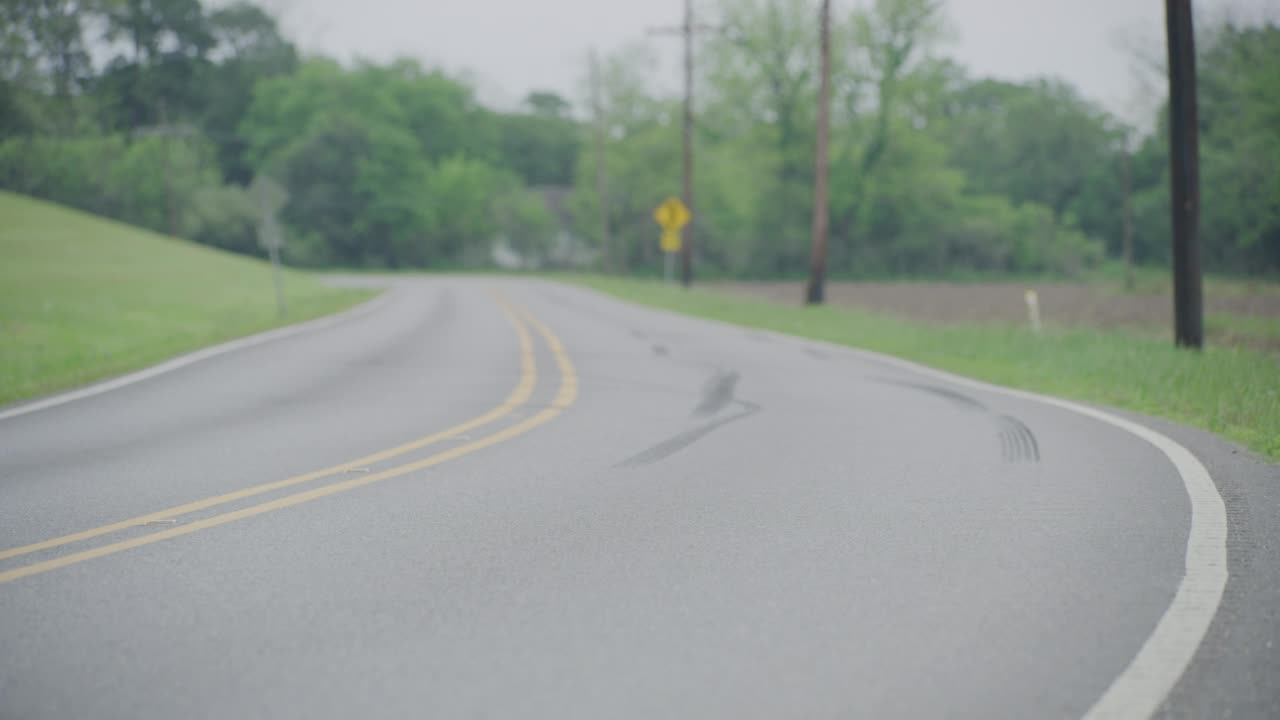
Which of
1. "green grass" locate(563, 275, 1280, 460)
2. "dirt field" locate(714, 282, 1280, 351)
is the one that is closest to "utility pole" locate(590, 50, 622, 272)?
"dirt field" locate(714, 282, 1280, 351)

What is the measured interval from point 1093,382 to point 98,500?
31.9ft

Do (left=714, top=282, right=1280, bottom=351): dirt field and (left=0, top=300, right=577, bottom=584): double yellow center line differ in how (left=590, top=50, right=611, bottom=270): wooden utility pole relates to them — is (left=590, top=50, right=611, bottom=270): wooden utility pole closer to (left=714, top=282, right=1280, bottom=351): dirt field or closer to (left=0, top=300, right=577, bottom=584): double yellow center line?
(left=714, top=282, right=1280, bottom=351): dirt field

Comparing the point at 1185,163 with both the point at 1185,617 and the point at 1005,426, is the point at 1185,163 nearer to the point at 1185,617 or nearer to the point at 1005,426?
the point at 1005,426

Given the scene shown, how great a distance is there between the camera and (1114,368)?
1120cm

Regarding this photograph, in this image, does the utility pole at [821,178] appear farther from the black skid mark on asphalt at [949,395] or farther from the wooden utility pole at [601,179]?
the wooden utility pole at [601,179]

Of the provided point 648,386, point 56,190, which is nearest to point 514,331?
point 648,386

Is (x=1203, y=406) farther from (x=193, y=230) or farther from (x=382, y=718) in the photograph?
(x=193, y=230)

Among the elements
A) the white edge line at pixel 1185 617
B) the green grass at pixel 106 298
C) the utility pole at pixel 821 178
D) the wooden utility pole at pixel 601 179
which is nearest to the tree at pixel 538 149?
the wooden utility pole at pixel 601 179

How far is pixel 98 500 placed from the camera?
539 cm

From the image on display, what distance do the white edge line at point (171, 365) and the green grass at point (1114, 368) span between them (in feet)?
32.7

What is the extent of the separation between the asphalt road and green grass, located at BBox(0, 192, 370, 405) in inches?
241

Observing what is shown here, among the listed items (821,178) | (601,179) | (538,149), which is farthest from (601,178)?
(538,149)

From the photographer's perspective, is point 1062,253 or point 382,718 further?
point 1062,253

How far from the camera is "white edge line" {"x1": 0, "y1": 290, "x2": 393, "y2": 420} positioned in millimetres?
9562
